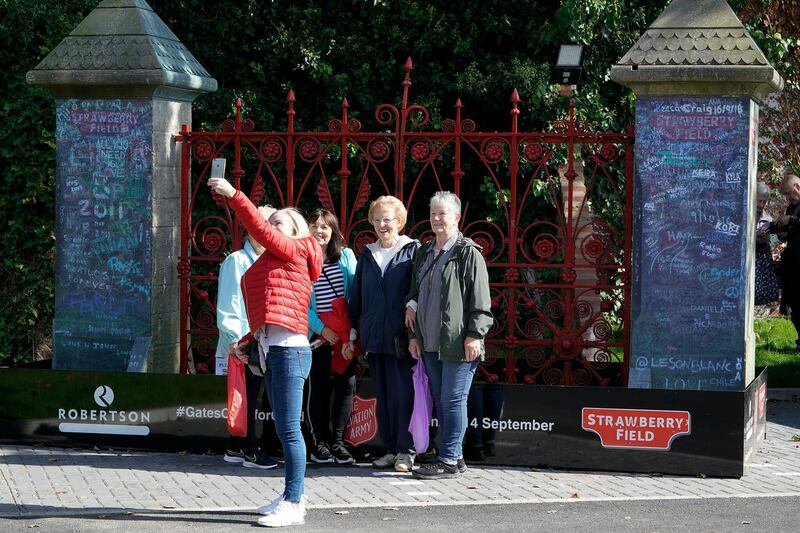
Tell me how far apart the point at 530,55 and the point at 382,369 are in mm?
5664

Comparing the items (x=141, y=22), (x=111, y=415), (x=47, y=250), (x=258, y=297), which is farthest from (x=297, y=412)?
(x=47, y=250)

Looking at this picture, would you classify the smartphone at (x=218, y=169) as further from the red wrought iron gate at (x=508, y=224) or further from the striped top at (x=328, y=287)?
the red wrought iron gate at (x=508, y=224)

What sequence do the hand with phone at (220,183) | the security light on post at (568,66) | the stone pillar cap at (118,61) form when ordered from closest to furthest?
the hand with phone at (220,183) < the stone pillar cap at (118,61) < the security light on post at (568,66)

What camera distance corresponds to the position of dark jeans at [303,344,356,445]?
832 centimetres

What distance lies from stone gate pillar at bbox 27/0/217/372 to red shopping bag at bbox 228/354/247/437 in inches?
49.9

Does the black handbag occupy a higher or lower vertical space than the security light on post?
lower

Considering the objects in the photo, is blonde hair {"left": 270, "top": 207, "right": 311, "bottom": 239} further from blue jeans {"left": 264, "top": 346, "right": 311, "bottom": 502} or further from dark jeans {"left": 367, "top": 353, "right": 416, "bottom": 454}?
dark jeans {"left": 367, "top": 353, "right": 416, "bottom": 454}

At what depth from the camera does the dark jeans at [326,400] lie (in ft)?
27.3

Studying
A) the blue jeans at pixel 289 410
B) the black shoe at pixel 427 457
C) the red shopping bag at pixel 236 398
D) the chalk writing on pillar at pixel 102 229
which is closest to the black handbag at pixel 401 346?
the black shoe at pixel 427 457

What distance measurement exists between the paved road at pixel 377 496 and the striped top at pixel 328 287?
107cm

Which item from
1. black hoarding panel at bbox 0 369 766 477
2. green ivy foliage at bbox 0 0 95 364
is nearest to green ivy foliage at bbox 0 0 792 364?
green ivy foliage at bbox 0 0 95 364

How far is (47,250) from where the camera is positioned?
41.4ft

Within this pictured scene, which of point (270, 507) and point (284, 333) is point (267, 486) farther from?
point (284, 333)

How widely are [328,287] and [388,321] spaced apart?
49cm
